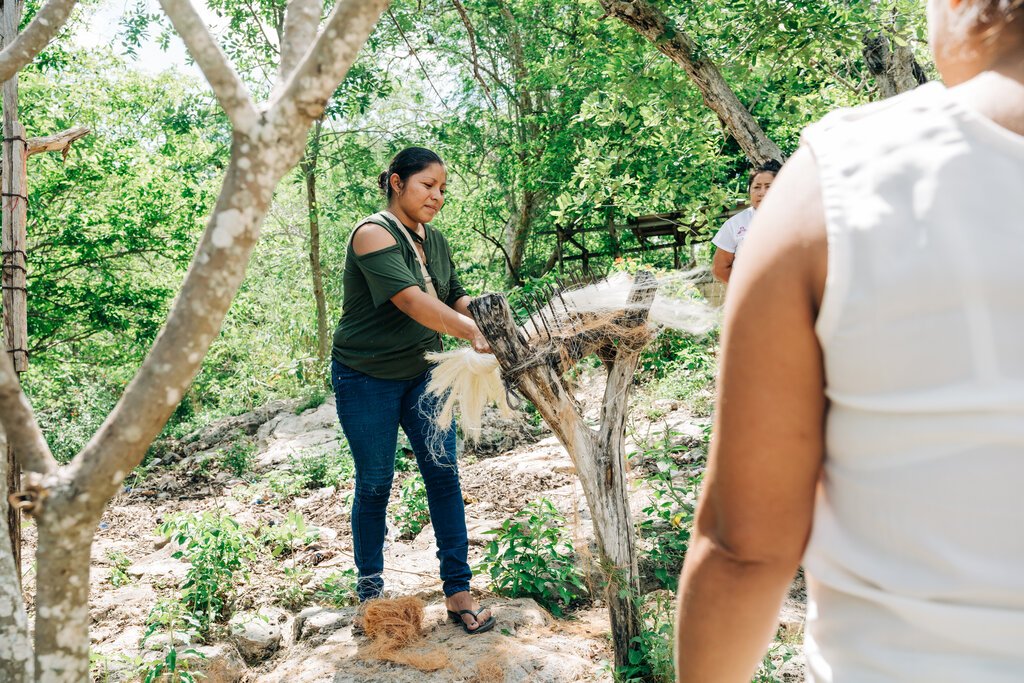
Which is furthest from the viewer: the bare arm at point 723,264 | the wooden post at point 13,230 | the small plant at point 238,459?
the small plant at point 238,459

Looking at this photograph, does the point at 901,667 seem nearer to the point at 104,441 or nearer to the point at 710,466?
the point at 710,466

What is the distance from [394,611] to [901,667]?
3.00m

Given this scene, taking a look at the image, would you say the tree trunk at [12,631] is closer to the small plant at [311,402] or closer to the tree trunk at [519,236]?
the small plant at [311,402]

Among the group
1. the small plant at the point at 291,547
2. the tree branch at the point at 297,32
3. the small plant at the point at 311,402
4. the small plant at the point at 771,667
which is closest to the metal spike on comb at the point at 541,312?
the small plant at the point at 771,667

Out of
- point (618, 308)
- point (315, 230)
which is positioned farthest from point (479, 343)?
point (315, 230)

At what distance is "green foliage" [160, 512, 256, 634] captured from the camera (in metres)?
3.90

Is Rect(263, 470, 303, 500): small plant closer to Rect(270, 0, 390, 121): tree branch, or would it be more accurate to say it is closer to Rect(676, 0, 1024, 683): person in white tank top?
Rect(270, 0, 390, 121): tree branch

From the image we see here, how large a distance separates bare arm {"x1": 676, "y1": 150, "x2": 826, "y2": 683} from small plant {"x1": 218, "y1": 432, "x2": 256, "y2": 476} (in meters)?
8.51

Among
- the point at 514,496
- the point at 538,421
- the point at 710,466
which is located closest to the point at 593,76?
the point at 538,421

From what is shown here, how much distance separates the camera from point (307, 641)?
355 cm

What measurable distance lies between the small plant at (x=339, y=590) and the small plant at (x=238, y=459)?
4.67 m

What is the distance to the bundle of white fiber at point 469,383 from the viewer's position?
2.71 metres

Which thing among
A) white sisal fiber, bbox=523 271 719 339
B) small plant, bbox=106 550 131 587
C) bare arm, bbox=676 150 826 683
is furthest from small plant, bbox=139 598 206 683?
bare arm, bbox=676 150 826 683

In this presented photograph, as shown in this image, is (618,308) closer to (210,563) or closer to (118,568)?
(210,563)
